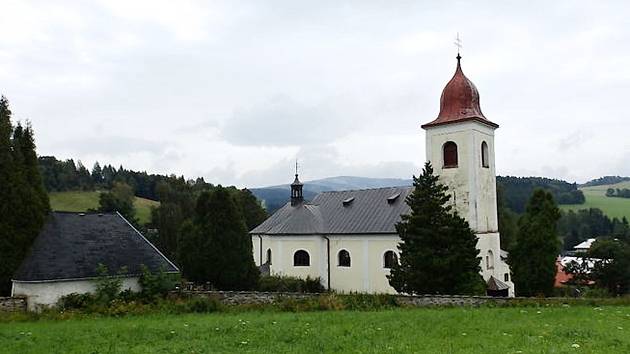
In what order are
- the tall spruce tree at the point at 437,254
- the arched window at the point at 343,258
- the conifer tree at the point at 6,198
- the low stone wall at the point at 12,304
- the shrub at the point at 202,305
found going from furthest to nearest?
the arched window at the point at 343,258 < the tall spruce tree at the point at 437,254 < the conifer tree at the point at 6,198 < the low stone wall at the point at 12,304 < the shrub at the point at 202,305

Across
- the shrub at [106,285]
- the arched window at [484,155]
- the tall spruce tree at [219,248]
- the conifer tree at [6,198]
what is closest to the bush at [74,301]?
the shrub at [106,285]

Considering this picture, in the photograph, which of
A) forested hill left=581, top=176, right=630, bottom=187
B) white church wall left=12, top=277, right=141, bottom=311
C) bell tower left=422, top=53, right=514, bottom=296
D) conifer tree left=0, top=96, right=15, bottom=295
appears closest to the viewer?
white church wall left=12, top=277, right=141, bottom=311

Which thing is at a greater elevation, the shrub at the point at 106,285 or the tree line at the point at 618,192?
the tree line at the point at 618,192

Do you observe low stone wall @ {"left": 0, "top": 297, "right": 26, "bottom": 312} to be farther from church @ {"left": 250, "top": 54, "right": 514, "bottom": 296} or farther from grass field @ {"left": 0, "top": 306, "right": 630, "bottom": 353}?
church @ {"left": 250, "top": 54, "right": 514, "bottom": 296}

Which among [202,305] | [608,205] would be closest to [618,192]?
[608,205]

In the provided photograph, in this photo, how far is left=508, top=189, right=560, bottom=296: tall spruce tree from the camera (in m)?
28.3

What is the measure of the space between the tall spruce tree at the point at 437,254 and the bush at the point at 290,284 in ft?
33.5

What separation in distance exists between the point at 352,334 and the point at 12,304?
13.9m

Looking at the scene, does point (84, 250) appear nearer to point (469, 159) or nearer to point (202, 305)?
point (202, 305)

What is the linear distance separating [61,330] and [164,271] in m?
8.56

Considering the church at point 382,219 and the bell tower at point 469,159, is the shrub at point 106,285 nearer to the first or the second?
the church at point 382,219

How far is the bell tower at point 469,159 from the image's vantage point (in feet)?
99.7

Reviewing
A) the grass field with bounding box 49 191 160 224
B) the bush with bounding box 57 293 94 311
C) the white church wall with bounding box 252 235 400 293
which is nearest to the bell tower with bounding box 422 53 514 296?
the white church wall with bounding box 252 235 400 293

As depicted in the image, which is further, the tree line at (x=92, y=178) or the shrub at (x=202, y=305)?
the tree line at (x=92, y=178)
